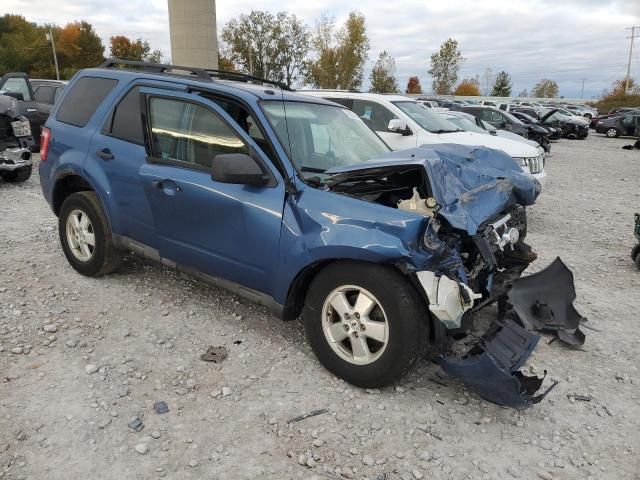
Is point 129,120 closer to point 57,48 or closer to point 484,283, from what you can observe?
point 484,283

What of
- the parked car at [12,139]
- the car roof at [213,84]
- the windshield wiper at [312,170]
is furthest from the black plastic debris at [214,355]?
the parked car at [12,139]

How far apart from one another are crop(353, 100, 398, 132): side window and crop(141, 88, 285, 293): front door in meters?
5.10

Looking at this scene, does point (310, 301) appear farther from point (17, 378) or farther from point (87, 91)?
point (87, 91)

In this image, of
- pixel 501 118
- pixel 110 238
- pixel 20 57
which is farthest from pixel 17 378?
pixel 20 57

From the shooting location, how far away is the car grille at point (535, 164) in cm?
786

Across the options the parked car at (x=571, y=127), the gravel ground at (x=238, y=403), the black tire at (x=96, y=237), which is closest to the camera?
the gravel ground at (x=238, y=403)

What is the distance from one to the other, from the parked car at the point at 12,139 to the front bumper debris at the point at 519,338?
8.20 metres

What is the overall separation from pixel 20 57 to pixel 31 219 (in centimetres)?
6749

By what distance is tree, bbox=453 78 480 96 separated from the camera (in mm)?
92375

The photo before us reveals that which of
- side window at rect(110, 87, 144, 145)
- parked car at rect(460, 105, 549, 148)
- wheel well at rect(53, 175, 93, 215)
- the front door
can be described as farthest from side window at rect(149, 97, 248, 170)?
parked car at rect(460, 105, 549, 148)

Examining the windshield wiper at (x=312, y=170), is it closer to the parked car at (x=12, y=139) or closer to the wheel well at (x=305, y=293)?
the wheel well at (x=305, y=293)

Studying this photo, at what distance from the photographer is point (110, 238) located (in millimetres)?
4281

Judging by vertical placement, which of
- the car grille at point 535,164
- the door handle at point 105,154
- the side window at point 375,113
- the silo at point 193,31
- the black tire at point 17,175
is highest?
the silo at point 193,31

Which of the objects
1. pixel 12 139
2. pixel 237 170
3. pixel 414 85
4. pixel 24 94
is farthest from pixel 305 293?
pixel 414 85
